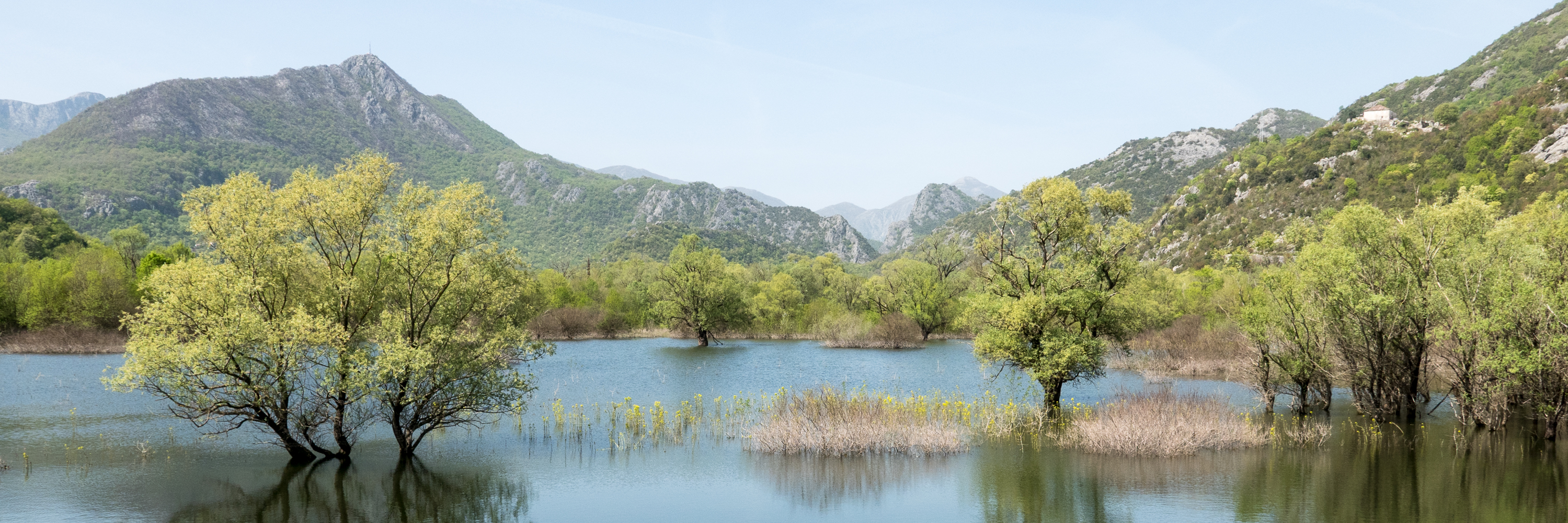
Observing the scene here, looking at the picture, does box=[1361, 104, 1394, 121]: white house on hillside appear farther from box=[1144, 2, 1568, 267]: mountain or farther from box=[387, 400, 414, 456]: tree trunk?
box=[387, 400, 414, 456]: tree trunk

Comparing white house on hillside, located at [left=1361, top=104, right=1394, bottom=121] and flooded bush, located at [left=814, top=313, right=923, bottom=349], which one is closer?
flooded bush, located at [left=814, top=313, right=923, bottom=349]

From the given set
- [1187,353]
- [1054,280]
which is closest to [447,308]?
[1054,280]

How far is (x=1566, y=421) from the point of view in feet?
85.0

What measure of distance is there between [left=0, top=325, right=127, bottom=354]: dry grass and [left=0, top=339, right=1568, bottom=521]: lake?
34472 millimetres

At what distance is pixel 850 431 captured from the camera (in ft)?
79.2

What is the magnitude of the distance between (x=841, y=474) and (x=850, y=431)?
2.22m

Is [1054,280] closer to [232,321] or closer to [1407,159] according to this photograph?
[232,321]

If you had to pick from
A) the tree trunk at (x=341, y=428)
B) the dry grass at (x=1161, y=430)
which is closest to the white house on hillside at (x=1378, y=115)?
the dry grass at (x=1161, y=430)

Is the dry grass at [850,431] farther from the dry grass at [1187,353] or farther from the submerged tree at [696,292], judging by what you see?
the submerged tree at [696,292]

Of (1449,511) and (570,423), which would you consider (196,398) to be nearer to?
(570,423)

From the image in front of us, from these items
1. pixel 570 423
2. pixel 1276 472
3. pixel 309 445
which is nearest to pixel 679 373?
pixel 570 423

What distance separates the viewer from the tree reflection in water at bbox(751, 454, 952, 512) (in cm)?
1992

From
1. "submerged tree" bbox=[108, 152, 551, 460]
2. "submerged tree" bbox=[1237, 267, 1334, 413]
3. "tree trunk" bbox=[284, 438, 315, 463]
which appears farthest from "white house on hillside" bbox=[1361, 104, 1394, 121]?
"tree trunk" bbox=[284, 438, 315, 463]

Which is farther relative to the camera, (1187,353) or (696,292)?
(696,292)
